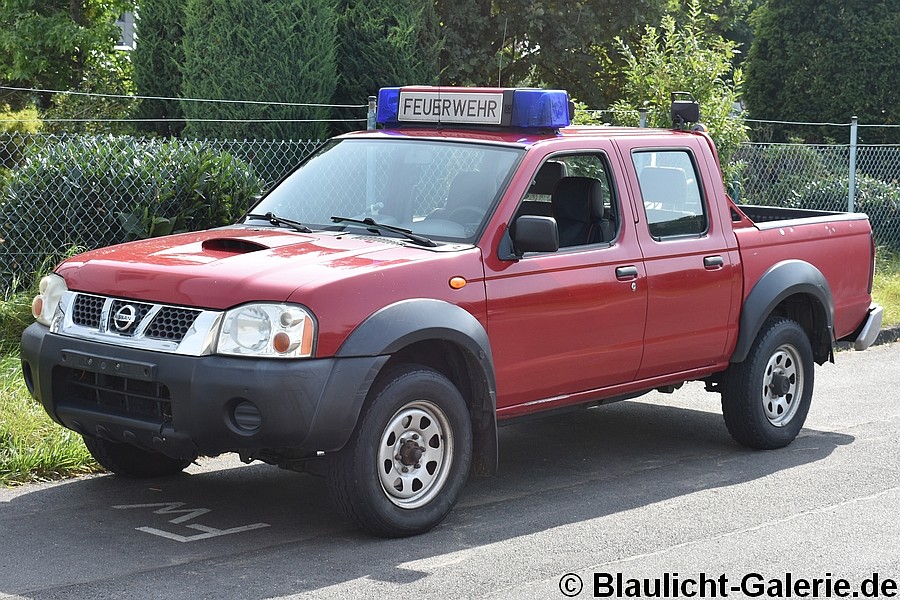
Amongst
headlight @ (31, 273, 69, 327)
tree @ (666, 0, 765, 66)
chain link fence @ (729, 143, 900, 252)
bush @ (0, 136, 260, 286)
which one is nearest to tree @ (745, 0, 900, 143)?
tree @ (666, 0, 765, 66)

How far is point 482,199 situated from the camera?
612 cm

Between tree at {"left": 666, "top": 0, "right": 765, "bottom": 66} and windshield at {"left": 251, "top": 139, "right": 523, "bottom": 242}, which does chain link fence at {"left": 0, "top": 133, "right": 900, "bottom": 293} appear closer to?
windshield at {"left": 251, "top": 139, "right": 523, "bottom": 242}

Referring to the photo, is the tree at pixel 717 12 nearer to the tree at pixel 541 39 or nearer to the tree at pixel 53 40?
the tree at pixel 541 39

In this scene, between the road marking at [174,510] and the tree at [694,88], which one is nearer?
the road marking at [174,510]

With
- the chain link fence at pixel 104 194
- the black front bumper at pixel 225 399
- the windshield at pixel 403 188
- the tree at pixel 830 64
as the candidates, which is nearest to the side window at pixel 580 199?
the windshield at pixel 403 188

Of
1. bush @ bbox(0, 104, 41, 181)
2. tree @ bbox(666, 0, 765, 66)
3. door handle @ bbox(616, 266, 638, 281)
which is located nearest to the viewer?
door handle @ bbox(616, 266, 638, 281)

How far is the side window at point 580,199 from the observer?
6602 mm

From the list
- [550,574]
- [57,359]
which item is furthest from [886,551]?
[57,359]

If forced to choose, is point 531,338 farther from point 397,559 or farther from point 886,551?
point 886,551

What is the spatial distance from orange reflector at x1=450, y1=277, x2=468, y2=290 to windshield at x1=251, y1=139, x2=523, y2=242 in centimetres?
29

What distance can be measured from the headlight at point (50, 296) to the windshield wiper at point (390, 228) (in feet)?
4.41

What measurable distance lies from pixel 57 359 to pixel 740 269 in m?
3.70

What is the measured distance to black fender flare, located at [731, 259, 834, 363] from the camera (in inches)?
282

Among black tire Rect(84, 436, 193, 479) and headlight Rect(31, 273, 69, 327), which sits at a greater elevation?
headlight Rect(31, 273, 69, 327)
